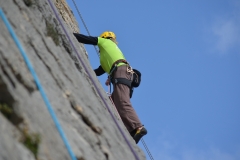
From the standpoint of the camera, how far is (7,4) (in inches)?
240

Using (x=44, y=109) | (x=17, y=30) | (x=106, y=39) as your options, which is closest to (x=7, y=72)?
(x=44, y=109)

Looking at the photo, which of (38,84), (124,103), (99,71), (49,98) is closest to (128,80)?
(124,103)

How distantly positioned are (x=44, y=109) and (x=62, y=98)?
83cm

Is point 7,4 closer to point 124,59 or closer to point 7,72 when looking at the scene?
point 7,72

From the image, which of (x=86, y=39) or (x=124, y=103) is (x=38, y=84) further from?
(x=86, y=39)

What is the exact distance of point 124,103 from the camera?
10.0m

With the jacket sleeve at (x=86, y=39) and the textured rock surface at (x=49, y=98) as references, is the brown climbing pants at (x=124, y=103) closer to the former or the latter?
the jacket sleeve at (x=86, y=39)

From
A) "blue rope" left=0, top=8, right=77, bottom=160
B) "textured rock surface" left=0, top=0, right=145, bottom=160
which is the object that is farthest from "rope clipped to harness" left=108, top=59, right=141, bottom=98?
"blue rope" left=0, top=8, right=77, bottom=160

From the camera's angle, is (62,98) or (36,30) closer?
(62,98)

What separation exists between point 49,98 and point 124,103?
4585mm

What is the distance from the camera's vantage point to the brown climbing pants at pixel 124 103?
981 centimetres

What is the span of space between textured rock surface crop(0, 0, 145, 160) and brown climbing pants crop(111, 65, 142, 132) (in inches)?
63.0

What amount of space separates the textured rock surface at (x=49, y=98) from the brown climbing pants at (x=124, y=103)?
160 centimetres

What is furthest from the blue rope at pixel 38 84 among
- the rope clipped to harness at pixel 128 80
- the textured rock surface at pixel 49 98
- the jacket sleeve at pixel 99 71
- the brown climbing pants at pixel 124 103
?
the jacket sleeve at pixel 99 71
